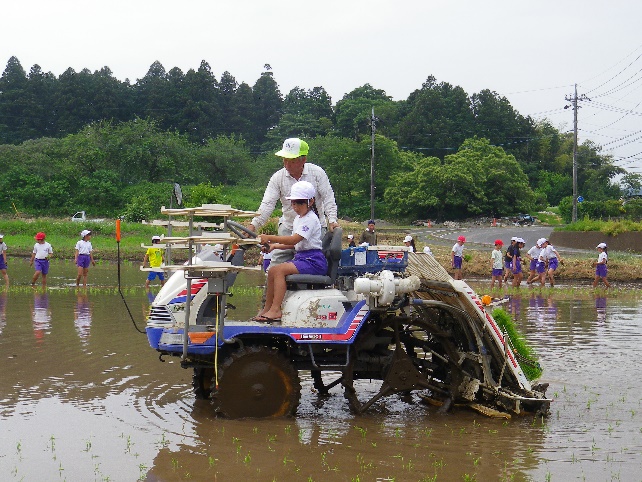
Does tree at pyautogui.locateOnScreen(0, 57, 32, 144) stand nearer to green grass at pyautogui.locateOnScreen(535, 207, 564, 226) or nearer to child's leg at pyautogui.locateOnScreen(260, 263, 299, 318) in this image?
green grass at pyautogui.locateOnScreen(535, 207, 564, 226)

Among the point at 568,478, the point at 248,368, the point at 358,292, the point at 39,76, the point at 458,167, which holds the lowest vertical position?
the point at 568,478

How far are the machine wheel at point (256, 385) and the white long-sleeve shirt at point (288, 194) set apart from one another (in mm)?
1565

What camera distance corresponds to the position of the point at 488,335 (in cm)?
916

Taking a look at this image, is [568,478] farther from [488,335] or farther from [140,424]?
[140,424]

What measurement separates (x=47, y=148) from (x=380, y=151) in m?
28.4

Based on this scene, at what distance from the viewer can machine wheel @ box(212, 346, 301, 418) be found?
858 centimetres

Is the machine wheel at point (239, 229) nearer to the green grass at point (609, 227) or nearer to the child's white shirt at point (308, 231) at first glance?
the child's white shirt at point (308, 231)

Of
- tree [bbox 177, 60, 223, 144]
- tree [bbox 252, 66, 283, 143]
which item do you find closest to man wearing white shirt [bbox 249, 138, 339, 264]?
tree [bbox 177, 60, 223, 144]

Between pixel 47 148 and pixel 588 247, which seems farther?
pixel 47 148

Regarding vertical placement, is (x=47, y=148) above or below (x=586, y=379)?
above

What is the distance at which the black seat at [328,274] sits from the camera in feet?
29.2

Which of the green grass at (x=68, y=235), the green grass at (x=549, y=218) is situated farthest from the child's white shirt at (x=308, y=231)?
the green grass at (x=549, y=218)

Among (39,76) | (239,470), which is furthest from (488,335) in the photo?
(39,76)

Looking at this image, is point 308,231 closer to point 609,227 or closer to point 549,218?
point 609,227
